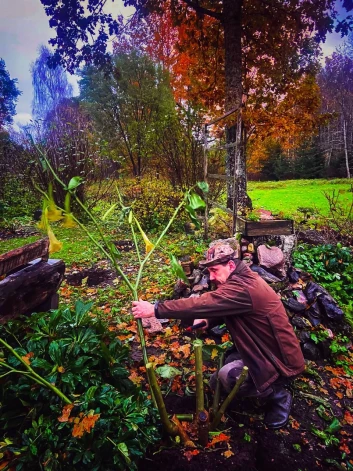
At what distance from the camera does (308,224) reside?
5832 mm

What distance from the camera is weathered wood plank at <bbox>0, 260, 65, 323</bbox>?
7.13ft

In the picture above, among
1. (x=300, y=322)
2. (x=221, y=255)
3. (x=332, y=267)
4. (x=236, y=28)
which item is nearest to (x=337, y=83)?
(x=236, y=28)

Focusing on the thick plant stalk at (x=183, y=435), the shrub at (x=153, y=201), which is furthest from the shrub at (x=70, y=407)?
the shrub at (x=153, y=201)

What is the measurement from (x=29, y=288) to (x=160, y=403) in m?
1.57

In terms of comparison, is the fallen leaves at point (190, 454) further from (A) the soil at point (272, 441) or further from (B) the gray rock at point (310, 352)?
(B) the gray rock at point (310, 352)

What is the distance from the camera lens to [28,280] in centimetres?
240

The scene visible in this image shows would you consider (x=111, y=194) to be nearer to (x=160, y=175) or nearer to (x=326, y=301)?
(x=160, y=175)

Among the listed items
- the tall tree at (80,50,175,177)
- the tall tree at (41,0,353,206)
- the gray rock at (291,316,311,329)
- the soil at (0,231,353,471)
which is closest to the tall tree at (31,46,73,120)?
the tall tree at (80,50,175,177)

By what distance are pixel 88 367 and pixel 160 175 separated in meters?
6.04

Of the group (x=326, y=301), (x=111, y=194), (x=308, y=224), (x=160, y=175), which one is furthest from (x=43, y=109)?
(x=326, y=301)

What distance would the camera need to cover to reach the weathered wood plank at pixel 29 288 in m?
2.17

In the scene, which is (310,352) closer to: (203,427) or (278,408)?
(278,408)

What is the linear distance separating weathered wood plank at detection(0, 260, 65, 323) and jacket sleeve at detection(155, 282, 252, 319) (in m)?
1.29

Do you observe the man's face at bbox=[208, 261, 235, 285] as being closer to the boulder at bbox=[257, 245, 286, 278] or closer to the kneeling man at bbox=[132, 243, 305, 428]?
the kneeling man at bbox=[132, 243, 305, 428]
